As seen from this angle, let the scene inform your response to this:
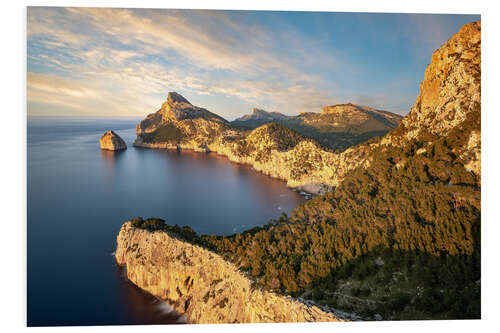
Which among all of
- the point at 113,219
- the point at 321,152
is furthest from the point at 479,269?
the point at 321,152

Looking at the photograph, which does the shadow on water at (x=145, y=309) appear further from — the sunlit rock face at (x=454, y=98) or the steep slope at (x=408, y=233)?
the sunlit rock face at (x=454, y=98)

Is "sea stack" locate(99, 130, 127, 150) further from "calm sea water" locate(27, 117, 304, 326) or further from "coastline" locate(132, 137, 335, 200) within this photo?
"calm sea water" locate(27, 117, 304, 326)

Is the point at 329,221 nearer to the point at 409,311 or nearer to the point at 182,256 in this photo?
the point at 409,311

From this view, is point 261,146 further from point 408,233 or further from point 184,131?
point 408,233

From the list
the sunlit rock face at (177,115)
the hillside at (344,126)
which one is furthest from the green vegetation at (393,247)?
the sunlit rock face at (177,115)

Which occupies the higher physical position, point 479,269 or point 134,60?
point 134,60
